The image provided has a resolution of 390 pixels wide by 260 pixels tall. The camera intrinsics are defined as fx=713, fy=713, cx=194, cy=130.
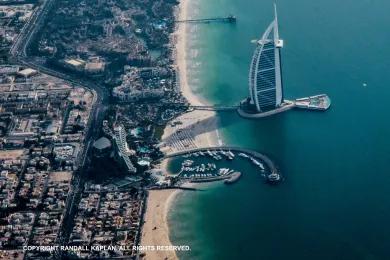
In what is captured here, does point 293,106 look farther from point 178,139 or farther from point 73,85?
point 73,85

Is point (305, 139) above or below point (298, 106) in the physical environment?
below

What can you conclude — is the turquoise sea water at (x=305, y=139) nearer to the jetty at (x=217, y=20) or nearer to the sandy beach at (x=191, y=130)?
the jetty at (x=217, y=20)

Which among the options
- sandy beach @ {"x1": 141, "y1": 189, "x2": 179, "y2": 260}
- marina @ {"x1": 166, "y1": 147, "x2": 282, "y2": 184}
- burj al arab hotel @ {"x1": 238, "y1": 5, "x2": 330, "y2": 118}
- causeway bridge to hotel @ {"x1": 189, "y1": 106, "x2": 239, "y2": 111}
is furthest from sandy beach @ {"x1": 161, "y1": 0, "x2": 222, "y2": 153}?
sandy beach @ {"x1": 141, "y1": 189, "x2": 179, "y2": 260}

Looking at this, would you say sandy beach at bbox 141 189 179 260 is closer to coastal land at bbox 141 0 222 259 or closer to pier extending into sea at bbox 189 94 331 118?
coastal land at bbox 141 0 222 259

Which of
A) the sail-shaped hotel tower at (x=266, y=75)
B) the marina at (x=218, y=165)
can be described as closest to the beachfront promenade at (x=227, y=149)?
the marina at (x=218, y=165)

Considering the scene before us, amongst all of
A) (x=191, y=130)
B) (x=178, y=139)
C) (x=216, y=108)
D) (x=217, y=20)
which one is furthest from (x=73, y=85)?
(x=217, y=20)
